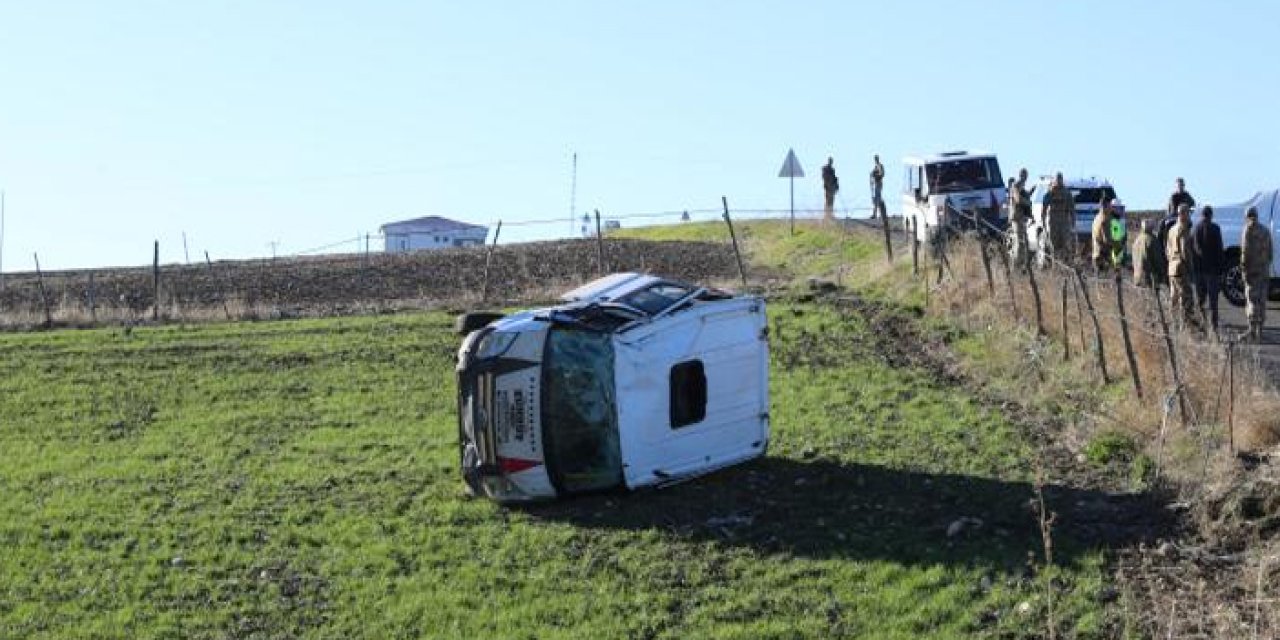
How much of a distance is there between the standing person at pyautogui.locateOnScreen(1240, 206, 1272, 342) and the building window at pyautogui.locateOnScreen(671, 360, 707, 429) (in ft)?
27.6

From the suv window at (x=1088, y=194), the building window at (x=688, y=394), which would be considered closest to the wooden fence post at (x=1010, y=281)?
the building window at (x=688, y=394)

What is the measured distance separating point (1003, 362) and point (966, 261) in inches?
226

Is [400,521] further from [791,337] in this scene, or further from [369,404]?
[791,337]

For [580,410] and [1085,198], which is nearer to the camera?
[580,410]

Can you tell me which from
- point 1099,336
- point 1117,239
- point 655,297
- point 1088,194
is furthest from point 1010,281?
point 1088,194

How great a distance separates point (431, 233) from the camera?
86.6 meters

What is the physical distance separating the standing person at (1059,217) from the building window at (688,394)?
40.0ft

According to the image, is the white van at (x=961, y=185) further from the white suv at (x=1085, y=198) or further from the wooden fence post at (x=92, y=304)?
the wooden fence post at (x=92, y=304)

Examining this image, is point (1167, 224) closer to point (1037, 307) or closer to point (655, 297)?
point (1037, 307)

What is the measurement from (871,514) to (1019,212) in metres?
13.9

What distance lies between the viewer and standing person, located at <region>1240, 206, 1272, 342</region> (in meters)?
23.4

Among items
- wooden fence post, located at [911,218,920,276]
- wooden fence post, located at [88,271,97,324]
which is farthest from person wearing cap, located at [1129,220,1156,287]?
wooden fence post, located at [88,271,97,324]

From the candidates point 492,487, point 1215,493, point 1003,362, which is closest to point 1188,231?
point 1003,362

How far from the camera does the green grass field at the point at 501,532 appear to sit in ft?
48.8
